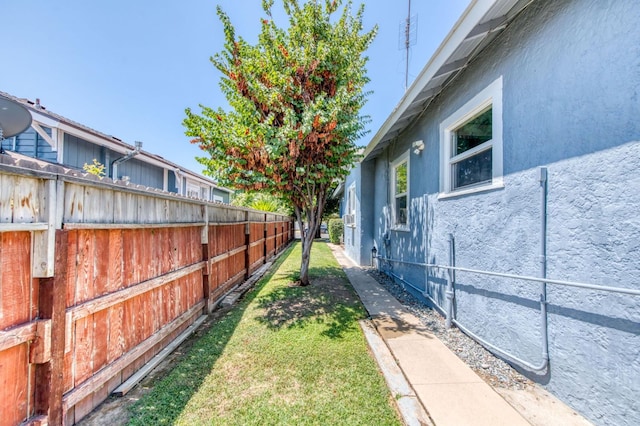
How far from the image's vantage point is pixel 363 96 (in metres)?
6.44

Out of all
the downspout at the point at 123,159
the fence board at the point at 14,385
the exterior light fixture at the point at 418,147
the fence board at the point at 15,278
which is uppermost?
the downspout at the point at 123,159

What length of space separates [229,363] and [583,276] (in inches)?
150

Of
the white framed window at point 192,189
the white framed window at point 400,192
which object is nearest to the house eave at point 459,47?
the white framed window at point 400,192

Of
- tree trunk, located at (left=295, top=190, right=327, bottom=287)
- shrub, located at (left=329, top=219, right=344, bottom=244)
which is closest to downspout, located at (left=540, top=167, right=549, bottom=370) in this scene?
tree trunk, located at (left=295, top=190, right=327, bottom=287)

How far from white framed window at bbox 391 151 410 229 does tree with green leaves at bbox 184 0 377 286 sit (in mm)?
1821

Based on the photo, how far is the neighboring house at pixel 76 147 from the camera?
23.9 feet

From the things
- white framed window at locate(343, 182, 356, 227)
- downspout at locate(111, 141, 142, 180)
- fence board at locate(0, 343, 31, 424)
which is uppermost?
downspout at locate(111, 141, 142, 180)

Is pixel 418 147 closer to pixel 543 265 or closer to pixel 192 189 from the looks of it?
pixel 543 265

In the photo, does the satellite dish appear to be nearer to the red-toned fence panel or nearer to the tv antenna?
the red-toned fence panel

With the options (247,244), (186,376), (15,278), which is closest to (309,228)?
(247,244)

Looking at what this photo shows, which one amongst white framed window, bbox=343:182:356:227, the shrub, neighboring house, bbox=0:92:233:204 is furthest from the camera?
the shrub

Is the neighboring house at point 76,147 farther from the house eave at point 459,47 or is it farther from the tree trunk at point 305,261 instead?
the house eave at point 459,47

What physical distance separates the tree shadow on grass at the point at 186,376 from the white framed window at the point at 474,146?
423 centimetres

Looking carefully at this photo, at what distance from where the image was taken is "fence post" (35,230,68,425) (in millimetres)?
1987
